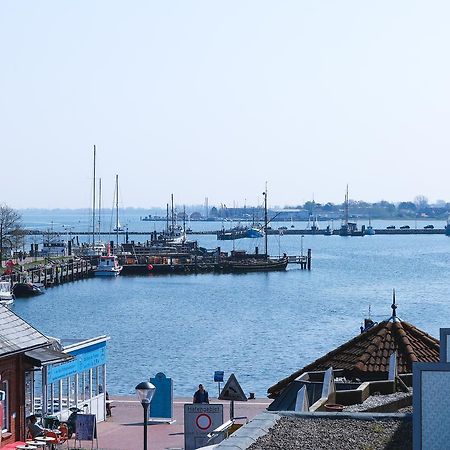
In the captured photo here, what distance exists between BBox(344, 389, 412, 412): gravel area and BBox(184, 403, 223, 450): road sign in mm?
4562

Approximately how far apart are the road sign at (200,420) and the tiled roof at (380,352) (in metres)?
1.34

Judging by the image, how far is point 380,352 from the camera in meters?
23.1

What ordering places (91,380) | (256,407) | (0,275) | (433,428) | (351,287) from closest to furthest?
(433,428) < (91,380) < (256,407) < (0,275) < (351,287)

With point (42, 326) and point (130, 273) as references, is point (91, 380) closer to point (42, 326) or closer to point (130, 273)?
point (42, 326)

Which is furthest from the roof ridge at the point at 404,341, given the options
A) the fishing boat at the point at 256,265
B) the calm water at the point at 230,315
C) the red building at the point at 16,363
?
the fishing boat at the point at 256,265

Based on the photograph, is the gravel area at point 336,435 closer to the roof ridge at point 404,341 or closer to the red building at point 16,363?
the roof ridge at point 404,341

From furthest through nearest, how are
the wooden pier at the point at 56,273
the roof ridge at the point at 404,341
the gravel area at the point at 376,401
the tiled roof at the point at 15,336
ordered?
the wooden pier at the point at 56,273
the tiled roof at the point at 15,336
the roof ridge at the point at 404,341
the gravel area at the point at 376,401

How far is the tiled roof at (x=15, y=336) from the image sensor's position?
912 inches

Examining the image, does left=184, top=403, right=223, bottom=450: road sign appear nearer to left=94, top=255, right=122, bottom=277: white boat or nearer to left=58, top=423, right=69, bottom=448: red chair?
left=58, top=423, right=69, bottom=448: red chair

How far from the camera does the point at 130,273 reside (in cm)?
13250

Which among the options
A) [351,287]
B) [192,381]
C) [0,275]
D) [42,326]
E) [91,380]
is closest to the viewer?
[91,380]

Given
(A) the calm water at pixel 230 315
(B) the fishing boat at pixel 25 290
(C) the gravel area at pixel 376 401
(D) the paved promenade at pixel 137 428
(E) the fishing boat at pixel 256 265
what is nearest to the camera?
(C) the gravel area at pixel 376 401

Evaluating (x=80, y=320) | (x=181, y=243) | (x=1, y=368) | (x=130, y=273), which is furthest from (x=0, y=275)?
(x=1, y=368)

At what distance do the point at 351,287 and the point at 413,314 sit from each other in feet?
99.6
